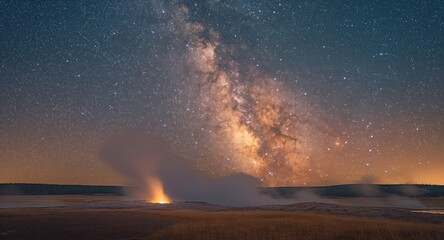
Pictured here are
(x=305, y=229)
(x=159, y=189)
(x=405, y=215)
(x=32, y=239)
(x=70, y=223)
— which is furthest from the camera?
(x=159, y=189)

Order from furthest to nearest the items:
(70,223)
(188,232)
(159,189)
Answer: (159,189), (70,223), (188,232)

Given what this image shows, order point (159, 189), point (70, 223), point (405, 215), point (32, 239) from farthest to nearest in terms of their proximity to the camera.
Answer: point (159, 189) < point (405, 215) < point (70, 223) < point (32, 239)

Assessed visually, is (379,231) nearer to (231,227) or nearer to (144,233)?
(231,227)

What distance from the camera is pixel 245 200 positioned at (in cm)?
12450

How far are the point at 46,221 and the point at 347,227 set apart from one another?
29.1 m

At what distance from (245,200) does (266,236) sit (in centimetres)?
9498

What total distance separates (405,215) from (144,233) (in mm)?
39445

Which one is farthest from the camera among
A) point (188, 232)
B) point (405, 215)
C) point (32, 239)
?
point (405, 215)

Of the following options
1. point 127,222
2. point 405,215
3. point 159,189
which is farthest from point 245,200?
point 127,222

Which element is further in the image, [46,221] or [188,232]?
[46,221]

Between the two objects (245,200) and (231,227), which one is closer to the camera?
(231,227)

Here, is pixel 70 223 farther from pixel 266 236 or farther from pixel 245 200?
pixel 245 200

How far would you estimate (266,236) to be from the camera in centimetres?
3095

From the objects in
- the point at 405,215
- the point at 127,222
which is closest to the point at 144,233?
the point at 127,222
